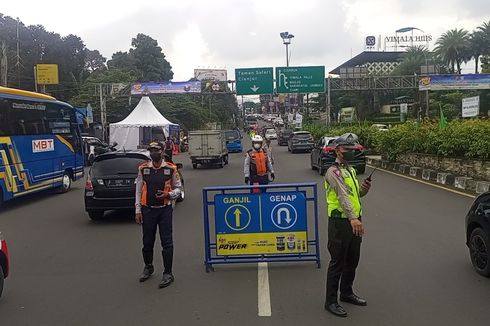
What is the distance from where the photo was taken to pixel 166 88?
42.8 meters

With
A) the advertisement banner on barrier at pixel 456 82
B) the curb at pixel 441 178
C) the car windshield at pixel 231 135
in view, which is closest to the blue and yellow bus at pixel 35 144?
the curb at pixel 441 178

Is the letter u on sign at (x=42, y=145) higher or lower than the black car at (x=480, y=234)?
higher

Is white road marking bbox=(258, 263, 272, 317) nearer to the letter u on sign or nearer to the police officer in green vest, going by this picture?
the police officer in green vest

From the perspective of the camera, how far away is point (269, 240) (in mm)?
6746

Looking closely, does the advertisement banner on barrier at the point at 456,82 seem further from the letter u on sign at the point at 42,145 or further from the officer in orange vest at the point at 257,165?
the officer in orange vest at the point at 257,165

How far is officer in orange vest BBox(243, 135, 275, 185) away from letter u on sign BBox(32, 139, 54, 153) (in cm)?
744

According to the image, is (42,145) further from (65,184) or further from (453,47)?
(453,47)

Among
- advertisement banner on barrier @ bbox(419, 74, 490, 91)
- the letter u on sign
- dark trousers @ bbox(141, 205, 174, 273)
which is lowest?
dark trousers @ bbox(141, 205, 174, 273)

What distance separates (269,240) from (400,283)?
5.53ft

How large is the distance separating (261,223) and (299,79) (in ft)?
119

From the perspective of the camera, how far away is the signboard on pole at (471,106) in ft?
70.1

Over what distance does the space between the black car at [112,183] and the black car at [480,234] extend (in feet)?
22.6

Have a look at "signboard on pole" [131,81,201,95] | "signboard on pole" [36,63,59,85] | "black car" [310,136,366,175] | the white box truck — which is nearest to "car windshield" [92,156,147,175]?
"black car" [310,136,366,175]

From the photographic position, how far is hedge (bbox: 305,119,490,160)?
14.5 m
